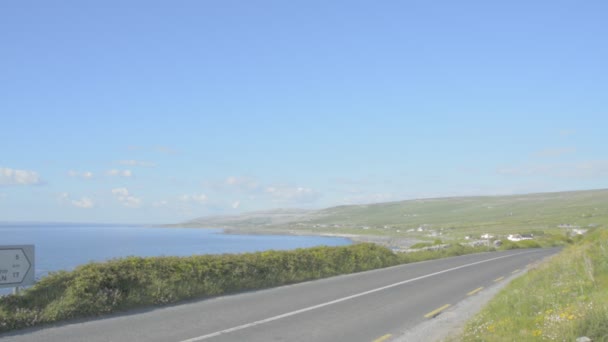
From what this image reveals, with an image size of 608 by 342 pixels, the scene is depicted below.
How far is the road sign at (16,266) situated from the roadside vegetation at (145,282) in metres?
0.29

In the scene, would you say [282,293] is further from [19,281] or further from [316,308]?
[19,281]

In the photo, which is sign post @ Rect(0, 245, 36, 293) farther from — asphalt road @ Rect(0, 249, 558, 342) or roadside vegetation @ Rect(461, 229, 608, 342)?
roadside vegetation @ Rect(461, 229, 608, 342)

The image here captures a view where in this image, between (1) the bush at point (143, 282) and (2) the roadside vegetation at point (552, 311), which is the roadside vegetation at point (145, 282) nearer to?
(1) the bush at point (143, 282)

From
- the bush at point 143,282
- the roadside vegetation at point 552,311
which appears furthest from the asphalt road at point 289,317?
the roadside vegetation at point 552,311

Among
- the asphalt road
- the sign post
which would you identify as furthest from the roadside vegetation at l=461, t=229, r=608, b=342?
the sign post

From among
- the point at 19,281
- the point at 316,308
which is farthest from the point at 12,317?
the point at 316,308

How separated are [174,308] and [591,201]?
20650 cm

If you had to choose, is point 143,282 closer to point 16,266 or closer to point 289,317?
point 16,266

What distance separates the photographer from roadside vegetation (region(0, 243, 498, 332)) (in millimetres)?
10961

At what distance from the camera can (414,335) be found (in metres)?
11.0

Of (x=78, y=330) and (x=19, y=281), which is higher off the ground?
(x=19, y=281)

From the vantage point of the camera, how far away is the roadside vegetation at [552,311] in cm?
785

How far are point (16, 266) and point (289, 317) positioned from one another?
19.5 feet

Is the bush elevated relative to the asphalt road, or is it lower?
elevated
